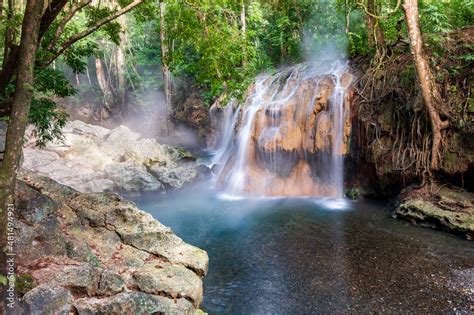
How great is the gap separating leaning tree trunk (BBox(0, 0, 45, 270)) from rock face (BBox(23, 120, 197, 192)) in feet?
30.2

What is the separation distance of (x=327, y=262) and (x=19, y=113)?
5690 millimetres

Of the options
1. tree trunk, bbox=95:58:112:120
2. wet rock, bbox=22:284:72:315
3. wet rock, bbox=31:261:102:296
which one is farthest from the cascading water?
tree trunk, bbox=95:58:112:120

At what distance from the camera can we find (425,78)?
8242 millimetres

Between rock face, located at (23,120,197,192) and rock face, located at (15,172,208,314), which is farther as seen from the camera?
rock face, located at (23,120,197,192)

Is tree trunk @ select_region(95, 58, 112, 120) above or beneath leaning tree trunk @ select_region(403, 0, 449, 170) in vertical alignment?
above

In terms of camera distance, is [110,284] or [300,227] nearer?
[110,284]

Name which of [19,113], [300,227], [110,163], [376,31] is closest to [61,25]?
[19,113]

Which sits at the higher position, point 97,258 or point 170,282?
point 97,258

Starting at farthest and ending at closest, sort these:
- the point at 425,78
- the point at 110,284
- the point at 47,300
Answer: the point at 425,78, the point at 110,284, the point at 47,300

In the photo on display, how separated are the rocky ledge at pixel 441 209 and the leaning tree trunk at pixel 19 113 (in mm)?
8326

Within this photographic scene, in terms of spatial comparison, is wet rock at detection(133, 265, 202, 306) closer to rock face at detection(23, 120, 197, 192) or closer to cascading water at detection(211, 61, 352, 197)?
cascading water at detection(211, 61, 352, 197)

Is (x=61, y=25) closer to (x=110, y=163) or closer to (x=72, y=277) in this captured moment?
(x=72, y=277)

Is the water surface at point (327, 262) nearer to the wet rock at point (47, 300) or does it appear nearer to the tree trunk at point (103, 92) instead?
the wet rock at point (47, 300)

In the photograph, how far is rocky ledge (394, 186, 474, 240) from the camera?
753 centimetres
